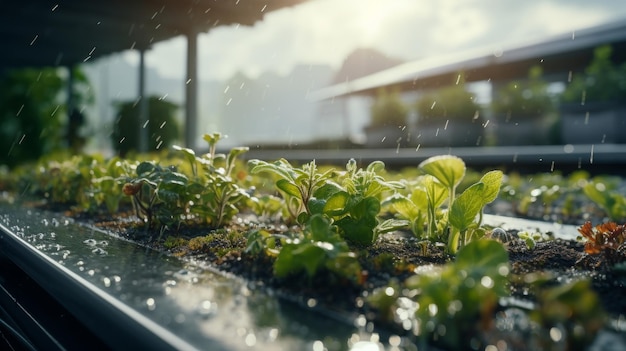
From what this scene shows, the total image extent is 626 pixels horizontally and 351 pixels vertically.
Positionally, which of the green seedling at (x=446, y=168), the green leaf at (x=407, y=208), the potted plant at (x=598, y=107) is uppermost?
the potted plant at (x=598, y=107)

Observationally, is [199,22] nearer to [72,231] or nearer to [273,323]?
[72,231]

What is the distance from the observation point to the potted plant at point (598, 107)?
9.08m

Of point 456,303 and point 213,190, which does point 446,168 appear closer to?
point 456,303

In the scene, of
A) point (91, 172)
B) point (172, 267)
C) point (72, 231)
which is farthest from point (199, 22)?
point (172, 267)

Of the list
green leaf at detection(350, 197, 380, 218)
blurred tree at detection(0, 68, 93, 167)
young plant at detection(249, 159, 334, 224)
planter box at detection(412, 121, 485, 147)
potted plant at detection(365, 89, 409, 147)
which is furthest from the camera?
blurred tree at detection(0, 68, 93, 167)

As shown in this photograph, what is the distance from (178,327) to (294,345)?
9.0 inches

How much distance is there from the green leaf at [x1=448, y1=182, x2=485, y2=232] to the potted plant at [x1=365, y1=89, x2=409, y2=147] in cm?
1041

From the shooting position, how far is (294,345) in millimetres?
906

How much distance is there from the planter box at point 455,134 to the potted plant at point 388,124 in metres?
0.80

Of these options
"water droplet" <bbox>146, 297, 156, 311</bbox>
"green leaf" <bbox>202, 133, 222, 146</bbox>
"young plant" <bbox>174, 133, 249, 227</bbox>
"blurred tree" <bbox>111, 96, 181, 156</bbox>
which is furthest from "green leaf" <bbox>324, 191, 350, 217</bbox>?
"blurred tree" <bbox>111, 96, 181, 156</bbox>

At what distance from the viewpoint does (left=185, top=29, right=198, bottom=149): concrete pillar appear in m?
7.28

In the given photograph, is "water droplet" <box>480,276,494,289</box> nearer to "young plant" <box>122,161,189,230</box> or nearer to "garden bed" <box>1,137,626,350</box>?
"garden bed" <box>1,137,626,350</box>

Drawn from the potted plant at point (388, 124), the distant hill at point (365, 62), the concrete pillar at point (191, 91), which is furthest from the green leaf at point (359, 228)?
the distant hill at point (365, 62)

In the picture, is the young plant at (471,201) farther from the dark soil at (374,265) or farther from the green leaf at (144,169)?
the green leaf at (144,169)
